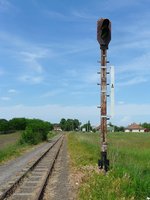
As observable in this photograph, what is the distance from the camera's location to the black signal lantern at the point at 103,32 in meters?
13.9

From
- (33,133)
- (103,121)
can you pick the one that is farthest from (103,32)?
(33,133)


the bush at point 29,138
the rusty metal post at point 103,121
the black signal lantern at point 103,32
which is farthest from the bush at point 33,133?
the black signal lantern at point 103,32

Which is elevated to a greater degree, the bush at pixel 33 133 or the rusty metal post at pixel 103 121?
the bush at pixel 33 133

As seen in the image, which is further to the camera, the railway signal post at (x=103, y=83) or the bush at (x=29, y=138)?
the bush at (x=29, y=138)

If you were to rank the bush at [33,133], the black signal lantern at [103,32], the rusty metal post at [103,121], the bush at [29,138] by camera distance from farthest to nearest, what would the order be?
the bush at [33,133] < the bush at [29,138] < the rusty metal post at [103,121] < the black signal lantern at [103,32]

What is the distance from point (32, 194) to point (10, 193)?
703 millimetres

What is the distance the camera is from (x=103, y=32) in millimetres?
14016

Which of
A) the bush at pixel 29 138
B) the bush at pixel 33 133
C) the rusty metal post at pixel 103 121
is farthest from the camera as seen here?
the bush at pixel 33 133

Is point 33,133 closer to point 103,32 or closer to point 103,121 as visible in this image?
point 103,121

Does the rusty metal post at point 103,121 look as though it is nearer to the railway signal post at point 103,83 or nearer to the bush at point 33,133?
the railway signal post at point 103,83

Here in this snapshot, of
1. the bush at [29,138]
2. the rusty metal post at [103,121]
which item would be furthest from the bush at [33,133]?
the rusty metal post at [103,121]

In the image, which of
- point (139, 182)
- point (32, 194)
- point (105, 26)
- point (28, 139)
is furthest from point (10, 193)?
point (28, 139)

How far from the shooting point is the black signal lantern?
13.9 m

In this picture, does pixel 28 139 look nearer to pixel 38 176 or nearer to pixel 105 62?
pixel 38 176
